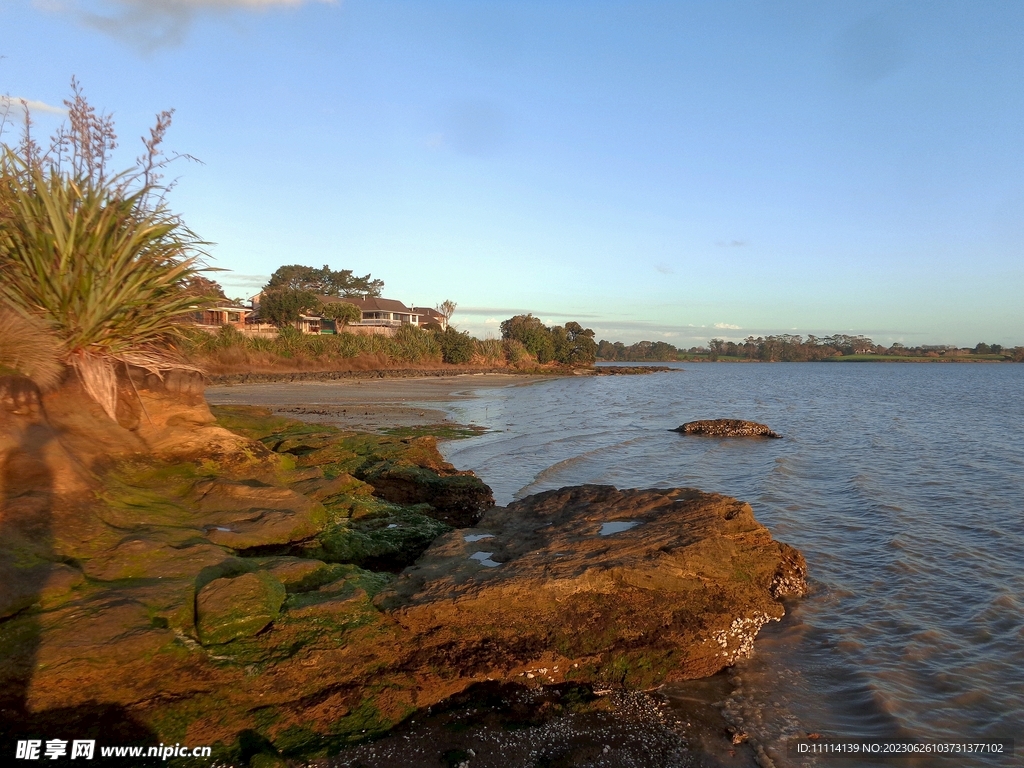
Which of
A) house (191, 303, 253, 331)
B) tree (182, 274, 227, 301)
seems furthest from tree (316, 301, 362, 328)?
tree (182, 274, 227, 301)

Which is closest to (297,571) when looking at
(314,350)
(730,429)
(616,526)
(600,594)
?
(600,594)

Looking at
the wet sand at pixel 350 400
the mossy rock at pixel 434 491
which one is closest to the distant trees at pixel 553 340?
the wet sand at pixel 350 400

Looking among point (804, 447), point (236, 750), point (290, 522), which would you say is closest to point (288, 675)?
point (236, 750)

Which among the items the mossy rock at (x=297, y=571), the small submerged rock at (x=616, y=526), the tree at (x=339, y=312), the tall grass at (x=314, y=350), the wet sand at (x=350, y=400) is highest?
the tree at (x=339, y=312)

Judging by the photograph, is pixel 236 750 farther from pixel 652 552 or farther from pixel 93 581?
pixel 652 552

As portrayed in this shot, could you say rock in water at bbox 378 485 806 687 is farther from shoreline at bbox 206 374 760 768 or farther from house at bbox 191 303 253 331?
house at bbox 191 303 253 331

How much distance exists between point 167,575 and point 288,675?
4.27 ft

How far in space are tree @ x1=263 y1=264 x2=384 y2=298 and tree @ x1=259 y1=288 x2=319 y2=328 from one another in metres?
23.0

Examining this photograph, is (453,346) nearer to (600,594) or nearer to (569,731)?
(600,594)

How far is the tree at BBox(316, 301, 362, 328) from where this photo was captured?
67.7 m

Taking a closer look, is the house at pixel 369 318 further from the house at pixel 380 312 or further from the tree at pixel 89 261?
the tree at pixel 89 261

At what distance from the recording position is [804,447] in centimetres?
2114

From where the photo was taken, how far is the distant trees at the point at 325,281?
89875 millimetres

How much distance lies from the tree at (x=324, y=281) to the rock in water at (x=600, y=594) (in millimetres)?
86159
